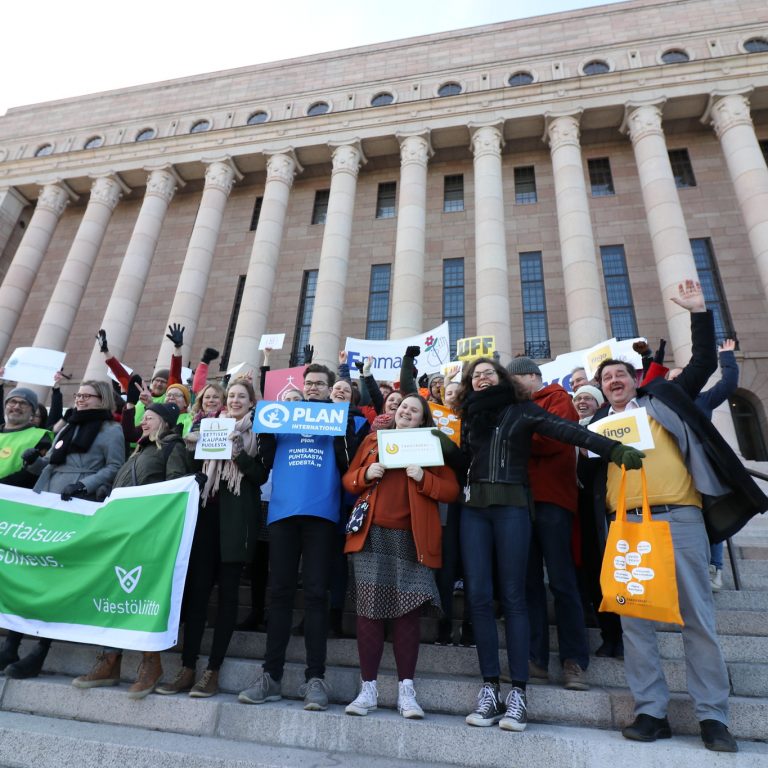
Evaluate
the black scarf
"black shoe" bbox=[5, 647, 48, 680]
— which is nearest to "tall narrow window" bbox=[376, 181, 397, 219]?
the black scarf

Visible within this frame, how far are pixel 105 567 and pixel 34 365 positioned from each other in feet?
35.5

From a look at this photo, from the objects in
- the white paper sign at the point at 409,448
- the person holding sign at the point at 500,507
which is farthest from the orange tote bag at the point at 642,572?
the white paper sign at the point at 409,448

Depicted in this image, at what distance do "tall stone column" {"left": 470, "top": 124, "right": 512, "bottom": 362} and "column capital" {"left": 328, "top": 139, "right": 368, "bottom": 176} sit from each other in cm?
505

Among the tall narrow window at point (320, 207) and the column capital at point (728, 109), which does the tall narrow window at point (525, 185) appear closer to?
the column capital at point (728, 109)

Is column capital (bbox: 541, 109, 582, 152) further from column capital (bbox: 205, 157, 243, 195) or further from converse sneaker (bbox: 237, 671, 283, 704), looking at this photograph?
converse sneaker (bbox: 237, 671, 283, 704)

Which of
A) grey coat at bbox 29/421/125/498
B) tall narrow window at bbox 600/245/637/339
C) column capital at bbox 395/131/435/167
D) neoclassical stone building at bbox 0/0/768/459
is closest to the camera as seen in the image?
grey coat at bbox 29/421/125/498

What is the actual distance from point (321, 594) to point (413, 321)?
A: 14.4m

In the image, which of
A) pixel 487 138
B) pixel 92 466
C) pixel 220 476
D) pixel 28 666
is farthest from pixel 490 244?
pixel 28 666

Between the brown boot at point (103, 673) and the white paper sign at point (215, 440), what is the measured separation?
1789 millimetres

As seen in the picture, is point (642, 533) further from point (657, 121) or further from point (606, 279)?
point (657, 121)

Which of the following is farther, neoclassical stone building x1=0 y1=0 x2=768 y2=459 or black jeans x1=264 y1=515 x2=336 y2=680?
neoclassical stone building x1=0 y1=0 x2=768 y2=459

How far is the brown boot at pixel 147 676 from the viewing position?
3.83 meters

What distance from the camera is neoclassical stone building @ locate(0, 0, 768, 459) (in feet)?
59.6

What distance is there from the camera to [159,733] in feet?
11.8
